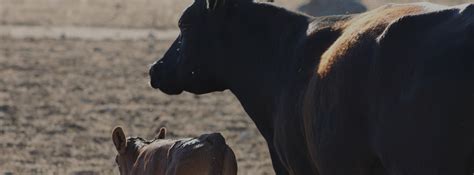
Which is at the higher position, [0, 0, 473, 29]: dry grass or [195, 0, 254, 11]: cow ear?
[195, 0, 254, 11]: cow ear

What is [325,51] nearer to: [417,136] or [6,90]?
[417,136]

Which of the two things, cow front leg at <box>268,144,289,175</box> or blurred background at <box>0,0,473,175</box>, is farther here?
blurred background at <box>0,0,473,175</box>

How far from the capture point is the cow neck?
23.5 ft

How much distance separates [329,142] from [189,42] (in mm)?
2037

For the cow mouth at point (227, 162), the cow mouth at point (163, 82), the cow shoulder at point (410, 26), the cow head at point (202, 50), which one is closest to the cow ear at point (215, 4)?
the cow head at point (202, 50)

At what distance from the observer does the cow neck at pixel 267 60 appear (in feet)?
23.5

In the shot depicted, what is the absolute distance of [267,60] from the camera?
290 inches

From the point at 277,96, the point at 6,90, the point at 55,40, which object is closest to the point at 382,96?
the point at 277,96

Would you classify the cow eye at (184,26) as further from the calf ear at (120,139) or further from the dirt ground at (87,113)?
the dirt ground at (87,113)

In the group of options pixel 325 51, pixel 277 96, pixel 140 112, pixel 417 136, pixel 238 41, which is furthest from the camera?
pixel 140 112

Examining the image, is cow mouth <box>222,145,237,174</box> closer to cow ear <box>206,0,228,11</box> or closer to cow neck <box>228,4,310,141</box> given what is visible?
cow neck <box>228,4,310,141</box>

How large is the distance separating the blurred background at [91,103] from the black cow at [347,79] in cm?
262

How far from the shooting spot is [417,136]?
5.32 m

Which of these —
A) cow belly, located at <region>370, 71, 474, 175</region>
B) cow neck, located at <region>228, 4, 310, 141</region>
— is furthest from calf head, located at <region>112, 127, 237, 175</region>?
cow belly, located at <region>370, 71, 474, 175</region>
